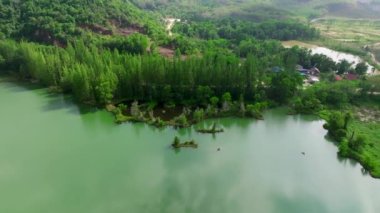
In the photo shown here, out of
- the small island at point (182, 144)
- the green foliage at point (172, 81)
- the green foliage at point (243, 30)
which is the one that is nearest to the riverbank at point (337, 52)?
the green foliage at point (243, 30)

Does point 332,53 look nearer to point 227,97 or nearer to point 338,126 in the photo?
point 338,126

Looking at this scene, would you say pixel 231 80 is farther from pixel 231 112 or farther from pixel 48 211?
pixel 48 211

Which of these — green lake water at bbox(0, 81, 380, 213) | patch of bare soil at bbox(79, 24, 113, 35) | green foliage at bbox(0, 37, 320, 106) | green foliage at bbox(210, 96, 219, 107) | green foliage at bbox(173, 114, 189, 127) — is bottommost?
green lake water at bbox(0, 81, 380, 213)

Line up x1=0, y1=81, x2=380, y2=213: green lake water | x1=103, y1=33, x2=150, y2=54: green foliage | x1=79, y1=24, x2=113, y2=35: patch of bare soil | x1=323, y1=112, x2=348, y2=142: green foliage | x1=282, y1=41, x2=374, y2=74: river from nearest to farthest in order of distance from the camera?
x1=0, y1=81, x2=380, y2=213: green lake water < x1=323, y1=112, x2=348, y2=142: green foliage < x1=103, y1=33, x2=150, y2=54: green foliage < x1=79, y1=24, x2=113, y2=35: patch of bare soil < x1=282, y1=41, x2=374, y2=74: river

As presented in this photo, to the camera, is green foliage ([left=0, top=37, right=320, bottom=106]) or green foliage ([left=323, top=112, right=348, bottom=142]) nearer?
green foliage ([left=323, top=112, right=348, bottom=142])

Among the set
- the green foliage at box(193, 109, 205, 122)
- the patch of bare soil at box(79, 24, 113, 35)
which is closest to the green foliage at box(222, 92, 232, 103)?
the green foliage at box(193, 109, 205, 122)

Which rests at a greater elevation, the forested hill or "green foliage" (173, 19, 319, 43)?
the forested hill

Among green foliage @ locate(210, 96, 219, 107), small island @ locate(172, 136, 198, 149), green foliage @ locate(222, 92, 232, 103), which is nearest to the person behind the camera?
small island @ locate(172, 136, 198, 149)

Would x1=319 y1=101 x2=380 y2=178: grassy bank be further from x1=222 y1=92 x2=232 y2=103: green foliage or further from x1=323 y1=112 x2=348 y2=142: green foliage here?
x1=222 y1=92 x2=232 y2=103: green foliage

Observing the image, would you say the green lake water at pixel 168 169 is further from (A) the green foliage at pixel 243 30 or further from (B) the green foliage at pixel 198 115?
(A) the green foliage at pixel 243 30
